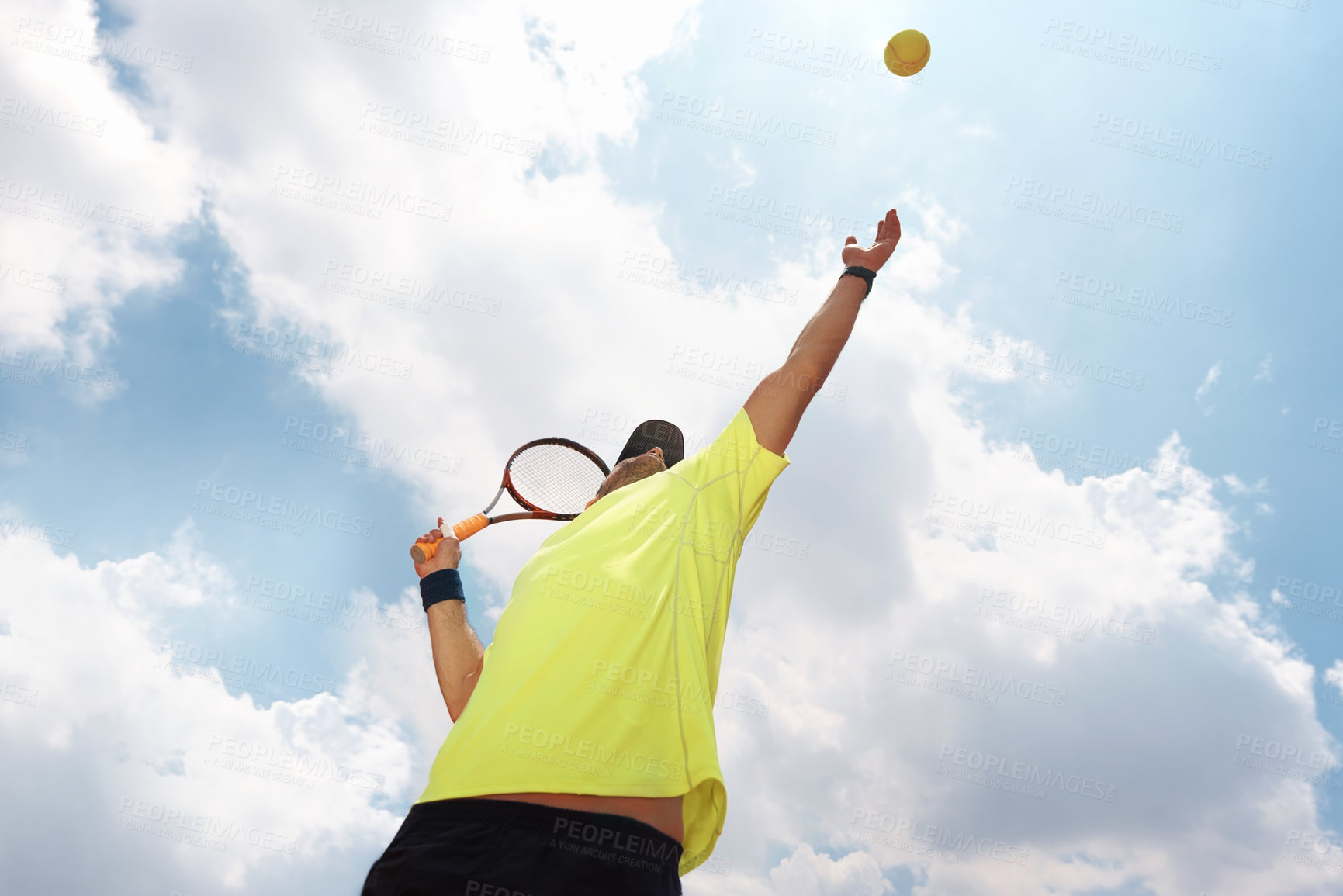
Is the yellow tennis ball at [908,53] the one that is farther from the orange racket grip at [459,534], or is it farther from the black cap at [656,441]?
the orange racket grip at [459,534]

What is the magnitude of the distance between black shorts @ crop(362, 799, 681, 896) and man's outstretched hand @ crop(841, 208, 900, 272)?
3.31 m

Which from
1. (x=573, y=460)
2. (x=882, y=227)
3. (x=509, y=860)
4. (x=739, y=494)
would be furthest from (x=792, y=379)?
(x=573, y=460)

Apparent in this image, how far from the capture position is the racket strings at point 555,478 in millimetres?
6500

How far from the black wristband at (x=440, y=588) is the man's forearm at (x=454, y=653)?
0.04 meters

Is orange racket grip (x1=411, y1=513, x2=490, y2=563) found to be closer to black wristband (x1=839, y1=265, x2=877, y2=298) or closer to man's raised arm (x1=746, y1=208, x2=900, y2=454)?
man's raised arm (x1=746, y1=208, x2=900, y2=454)

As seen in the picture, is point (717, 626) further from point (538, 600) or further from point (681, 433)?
point (681, 433)

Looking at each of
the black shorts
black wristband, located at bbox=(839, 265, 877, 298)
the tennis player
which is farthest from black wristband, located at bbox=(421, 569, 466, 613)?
black wristband, located at bbox=(839, 265, 877, 298)

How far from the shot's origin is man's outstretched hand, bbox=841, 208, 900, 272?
442 cm

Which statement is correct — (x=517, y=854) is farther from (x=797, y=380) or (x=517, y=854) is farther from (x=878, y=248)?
(x=878, y=248)

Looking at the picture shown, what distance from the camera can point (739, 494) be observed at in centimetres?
369

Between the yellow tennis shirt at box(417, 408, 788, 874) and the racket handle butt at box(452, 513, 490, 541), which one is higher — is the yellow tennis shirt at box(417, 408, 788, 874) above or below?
below

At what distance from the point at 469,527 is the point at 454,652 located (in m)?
1.67

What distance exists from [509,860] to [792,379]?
2512 millimetres

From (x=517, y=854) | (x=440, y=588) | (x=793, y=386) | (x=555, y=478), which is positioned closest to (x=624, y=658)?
(x=517, y=854)
